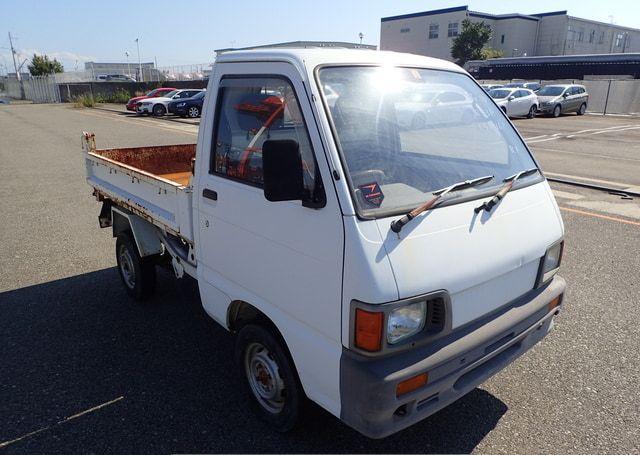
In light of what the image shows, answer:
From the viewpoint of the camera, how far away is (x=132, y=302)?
4789 mm

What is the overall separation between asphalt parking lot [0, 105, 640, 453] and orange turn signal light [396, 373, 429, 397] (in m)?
0.76

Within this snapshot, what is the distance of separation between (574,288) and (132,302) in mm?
4359

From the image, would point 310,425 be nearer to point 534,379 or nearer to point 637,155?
point 534,379

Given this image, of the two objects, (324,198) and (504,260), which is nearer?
(324,198)

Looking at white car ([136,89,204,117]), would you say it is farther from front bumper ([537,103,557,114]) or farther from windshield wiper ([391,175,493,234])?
windshield wiper ([391,175,493,234])

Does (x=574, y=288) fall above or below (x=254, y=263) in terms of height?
below

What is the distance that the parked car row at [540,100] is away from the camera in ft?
81.4

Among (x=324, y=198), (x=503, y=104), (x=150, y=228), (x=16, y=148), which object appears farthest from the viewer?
(x=503, y=104)

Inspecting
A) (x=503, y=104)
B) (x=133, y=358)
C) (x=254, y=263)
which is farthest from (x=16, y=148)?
(x=503, y=104)

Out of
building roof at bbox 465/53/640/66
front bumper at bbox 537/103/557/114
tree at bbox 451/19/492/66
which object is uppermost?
tree at bbox 451/19/492/66

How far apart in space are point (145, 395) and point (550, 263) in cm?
275

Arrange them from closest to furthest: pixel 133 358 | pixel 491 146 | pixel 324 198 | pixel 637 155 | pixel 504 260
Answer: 1. pixel 324 198
2. pixel 504 260
3. pixel 491 146
4. pixel 133 358
5. pixel 637 155

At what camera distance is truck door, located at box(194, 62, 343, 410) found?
231 centimetres

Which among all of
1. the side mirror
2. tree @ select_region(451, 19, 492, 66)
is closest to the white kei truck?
the side mirror
